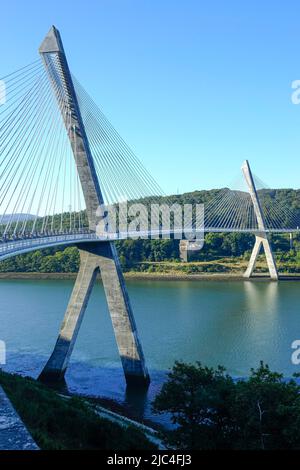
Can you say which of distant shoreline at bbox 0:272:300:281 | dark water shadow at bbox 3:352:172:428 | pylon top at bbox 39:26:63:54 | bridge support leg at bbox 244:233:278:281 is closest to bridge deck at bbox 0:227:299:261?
dark water shadow at bbox 3:352:172:428

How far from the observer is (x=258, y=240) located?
129ft

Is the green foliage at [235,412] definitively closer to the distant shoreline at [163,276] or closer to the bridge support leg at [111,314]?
the bridge support leg at [111,314]

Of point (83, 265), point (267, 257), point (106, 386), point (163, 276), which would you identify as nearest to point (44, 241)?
point (83, 265)

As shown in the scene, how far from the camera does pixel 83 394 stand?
1291 cm

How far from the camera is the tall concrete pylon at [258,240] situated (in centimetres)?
3831

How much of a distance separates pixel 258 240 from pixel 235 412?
3284 cm

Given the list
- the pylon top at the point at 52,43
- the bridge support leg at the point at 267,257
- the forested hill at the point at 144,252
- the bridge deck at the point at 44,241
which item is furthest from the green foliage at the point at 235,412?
the forested hill at the point at 144,252

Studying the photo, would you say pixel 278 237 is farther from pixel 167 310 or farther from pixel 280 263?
pixel 167 310

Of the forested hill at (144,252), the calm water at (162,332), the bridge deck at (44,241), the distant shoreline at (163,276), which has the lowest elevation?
the calm water at (162,332)

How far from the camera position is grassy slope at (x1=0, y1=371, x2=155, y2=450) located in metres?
6.93

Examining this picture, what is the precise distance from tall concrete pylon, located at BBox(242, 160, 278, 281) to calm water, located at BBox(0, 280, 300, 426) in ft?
17.2

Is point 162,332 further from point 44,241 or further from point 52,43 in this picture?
point 52,43

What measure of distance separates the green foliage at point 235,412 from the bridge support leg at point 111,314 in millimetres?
5175
